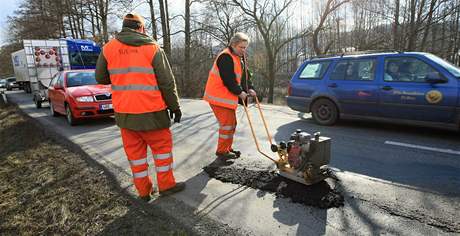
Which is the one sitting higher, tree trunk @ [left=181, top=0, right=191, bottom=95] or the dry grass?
tree trunk @ [left=181, top=0, right=191, bottom=95]

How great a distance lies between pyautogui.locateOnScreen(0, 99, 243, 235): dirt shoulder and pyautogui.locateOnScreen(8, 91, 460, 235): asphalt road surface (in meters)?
0.24

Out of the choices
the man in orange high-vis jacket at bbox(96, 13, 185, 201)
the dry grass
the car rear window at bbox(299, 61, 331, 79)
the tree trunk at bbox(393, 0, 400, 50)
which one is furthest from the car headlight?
the tree trunk at bbox(393, 0, 400, 50)

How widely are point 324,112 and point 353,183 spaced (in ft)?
11.6

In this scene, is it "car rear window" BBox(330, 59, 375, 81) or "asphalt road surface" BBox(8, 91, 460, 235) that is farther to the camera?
"car rear window" BBox(330, 59, 375, 81)

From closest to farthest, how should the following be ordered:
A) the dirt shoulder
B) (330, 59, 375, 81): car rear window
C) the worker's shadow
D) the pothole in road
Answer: the worker's shadow, the dirt shoulder, the pothole in road, (330, 59, 375, 81): car rear window

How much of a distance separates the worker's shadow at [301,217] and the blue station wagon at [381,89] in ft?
12.6

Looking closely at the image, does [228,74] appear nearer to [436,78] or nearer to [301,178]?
[301,178]

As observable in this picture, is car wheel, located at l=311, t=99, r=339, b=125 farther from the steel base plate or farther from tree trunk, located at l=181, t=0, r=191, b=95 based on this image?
tree trunk, located at l=181, t=0, r=191, b=95

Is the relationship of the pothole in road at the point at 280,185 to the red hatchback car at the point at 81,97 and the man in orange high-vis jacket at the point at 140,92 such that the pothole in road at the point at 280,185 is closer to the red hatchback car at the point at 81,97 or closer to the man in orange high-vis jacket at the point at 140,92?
the man in orange high-vis jacket at the point at 140,92

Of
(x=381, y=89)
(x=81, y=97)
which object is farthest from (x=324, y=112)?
(x=81, y=97)

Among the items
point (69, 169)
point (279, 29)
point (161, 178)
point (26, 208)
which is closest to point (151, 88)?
point (161, 178)

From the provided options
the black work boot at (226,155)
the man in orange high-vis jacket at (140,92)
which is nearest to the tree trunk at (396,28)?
the black work boot at (226,155)

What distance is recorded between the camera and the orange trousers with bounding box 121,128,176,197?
3137 millimetres

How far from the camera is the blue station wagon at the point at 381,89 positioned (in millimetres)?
5188
